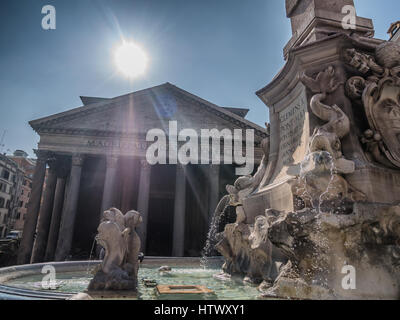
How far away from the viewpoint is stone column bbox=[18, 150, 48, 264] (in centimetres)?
1758

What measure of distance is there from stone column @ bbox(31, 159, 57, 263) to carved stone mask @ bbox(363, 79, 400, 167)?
2071 cm

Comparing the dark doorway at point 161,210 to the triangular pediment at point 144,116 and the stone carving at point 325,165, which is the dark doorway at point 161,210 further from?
the stone carving at point 325,165

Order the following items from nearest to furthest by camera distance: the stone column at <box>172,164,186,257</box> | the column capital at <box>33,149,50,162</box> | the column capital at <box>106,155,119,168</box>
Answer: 1. the stone column at <box>172,164,186,257</box>
2. the column capital at <box>33,149,50,162</box>
3. the column capital at <box>106,155,119,168</box>

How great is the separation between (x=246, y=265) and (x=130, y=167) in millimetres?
20652

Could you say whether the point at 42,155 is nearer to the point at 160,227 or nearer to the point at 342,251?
the point at 160,227

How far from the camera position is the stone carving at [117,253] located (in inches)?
125

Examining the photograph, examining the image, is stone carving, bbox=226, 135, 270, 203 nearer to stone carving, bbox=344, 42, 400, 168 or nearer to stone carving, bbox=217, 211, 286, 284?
stone carving, bbox=217, 211, 286, 284

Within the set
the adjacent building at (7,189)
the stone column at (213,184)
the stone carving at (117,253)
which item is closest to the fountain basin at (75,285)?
the stone carving at (117,253)

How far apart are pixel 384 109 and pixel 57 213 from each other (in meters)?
25.4

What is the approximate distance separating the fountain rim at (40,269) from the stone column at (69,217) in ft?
40.2

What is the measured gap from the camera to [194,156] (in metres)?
20.8

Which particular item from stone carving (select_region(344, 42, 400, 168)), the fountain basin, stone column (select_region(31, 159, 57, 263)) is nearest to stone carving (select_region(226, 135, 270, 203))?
the fountain basin

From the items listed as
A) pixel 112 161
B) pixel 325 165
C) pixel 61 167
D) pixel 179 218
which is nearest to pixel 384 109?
pixel 325 165

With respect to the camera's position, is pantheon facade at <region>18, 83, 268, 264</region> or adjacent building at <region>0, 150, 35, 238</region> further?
adjacent building at <region>0, 150, 35, 238</region>
